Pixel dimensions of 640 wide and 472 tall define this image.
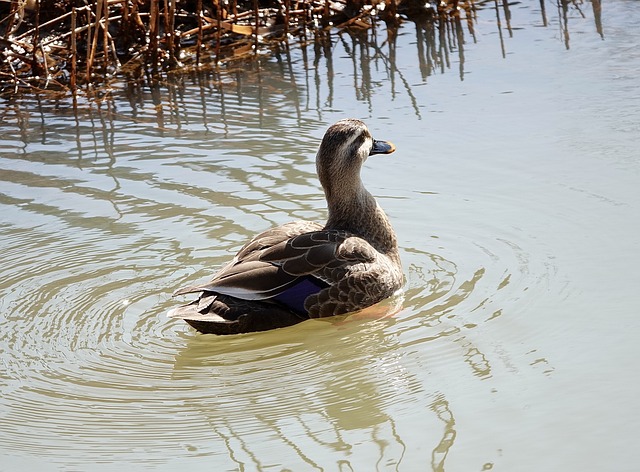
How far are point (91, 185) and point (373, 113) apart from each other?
2.34 m

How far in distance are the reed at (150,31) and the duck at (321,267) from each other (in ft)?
13.2

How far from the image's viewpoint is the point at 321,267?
604cm

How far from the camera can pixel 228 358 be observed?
541cm

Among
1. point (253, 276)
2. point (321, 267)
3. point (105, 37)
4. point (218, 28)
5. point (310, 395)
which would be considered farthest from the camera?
point (218, 28)

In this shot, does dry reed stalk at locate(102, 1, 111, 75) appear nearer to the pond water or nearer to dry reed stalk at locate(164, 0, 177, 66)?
the pond water

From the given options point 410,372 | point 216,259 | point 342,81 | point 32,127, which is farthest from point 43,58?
point 410,372

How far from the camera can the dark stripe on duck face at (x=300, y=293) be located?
586 cm

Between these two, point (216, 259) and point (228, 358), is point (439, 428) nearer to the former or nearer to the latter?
point (228, 358)

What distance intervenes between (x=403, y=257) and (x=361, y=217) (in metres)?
0.37

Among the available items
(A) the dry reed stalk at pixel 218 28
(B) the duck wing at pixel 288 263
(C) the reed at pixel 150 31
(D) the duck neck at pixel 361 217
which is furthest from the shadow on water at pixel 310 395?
(A) the dry reed stalk at pixel 218 28

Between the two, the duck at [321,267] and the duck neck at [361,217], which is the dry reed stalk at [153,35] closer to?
the duck at [321,267]

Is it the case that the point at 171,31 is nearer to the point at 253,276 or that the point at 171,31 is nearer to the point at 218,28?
the point at 218,28

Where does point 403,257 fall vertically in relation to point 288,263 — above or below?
below

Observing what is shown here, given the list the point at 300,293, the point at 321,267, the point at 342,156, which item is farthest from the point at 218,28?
the point at 300,293
